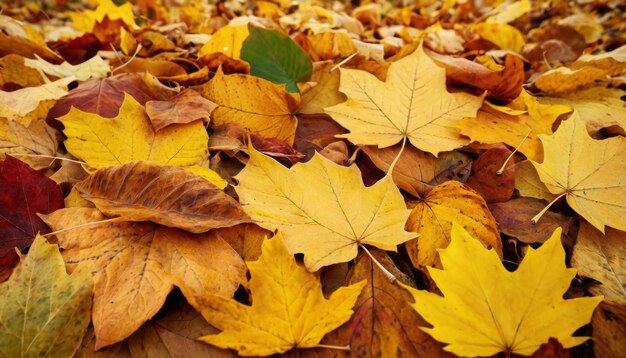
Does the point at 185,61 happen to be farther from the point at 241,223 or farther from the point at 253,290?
the point at 253,290

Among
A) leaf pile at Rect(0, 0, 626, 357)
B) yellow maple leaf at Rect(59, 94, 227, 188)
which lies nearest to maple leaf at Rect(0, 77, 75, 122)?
leaf pile at Rect(0, 0, 626, 357)

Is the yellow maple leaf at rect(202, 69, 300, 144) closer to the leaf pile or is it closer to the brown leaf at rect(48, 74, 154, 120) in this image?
the leaf pile

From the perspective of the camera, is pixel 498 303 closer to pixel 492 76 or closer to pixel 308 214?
pixel 308 214

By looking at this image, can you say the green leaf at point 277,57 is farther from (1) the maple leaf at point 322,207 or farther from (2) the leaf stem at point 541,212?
(2) the leaf stem at point 541,212

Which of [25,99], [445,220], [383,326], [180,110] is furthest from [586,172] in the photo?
[25,99]

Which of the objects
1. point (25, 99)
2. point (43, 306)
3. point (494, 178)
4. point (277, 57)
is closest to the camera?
point (43, 306)
